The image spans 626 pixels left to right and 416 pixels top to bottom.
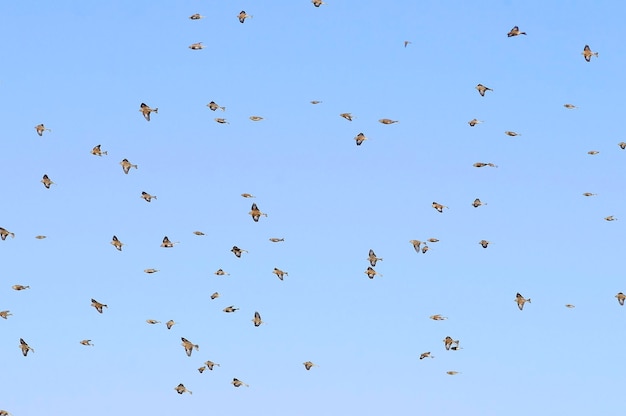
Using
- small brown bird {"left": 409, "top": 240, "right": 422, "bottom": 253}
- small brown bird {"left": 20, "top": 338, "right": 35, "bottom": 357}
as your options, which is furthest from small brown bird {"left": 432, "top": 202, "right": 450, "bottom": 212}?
small brown bird {"left": 20, "top": 338, "right": 35, "bottom": 357}

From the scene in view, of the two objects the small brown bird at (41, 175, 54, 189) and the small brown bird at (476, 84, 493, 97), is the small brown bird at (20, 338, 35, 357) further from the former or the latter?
the small brown bird at (476, 84, 493, 97)

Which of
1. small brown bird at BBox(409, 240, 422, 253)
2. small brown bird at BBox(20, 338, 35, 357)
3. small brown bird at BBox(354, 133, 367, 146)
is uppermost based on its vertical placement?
small brown bird at BBox(354, 133, 367, 146)

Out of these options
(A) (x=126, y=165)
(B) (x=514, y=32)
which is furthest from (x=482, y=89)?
(A) (x=126, y=165)

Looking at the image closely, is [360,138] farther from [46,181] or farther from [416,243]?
[46,181]

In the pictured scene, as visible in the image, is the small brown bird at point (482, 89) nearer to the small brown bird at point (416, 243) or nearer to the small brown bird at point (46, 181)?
the small brown bird at point (416, 243)

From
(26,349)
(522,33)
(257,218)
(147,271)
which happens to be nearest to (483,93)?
(522,33)

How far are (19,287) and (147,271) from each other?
1084 cm

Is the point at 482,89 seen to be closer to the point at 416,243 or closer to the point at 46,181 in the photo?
the point at 416,243

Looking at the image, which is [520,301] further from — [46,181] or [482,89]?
[46,181]

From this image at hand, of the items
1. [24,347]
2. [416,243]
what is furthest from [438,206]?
[24,347]

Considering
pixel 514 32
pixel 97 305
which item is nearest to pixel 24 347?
pixel 97 305

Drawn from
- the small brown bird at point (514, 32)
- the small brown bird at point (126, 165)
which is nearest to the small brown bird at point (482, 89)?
the small brown bird at point (514, 32)

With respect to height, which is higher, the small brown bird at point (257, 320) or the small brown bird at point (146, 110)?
the small brown bird at point (146, 110)

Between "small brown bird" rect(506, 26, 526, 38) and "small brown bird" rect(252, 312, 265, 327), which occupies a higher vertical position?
"small brown bird" rect(506, 26, 526, 38)
